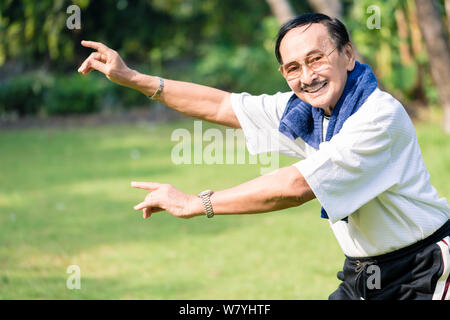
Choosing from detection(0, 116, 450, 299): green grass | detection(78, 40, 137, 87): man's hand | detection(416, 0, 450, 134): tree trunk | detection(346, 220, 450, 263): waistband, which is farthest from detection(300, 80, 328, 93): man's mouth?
detection(416, 0, 450, 134): tree trunk

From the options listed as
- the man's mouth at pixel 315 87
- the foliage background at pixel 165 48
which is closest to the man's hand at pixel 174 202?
the man's mouth at pixel 315 87

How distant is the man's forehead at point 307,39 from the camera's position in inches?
116

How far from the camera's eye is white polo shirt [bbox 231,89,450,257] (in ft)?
8.91

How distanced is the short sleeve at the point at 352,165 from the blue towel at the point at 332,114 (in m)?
0.10

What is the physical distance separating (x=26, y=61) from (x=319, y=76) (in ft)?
62.3

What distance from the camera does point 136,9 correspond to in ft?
67.9

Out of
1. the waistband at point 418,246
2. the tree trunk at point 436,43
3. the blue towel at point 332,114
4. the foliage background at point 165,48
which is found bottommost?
the waistband at point 418,246

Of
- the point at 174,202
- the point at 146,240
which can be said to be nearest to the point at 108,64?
the point at 174,202

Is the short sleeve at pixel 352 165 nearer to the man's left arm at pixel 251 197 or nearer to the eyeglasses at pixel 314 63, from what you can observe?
the man's left arm at pixel 251 197

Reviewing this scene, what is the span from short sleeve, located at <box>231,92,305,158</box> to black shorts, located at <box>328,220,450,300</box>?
2.60 feet

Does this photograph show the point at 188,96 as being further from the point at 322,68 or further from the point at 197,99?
the point at 322,68

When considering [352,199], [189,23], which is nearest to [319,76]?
[352,199]
